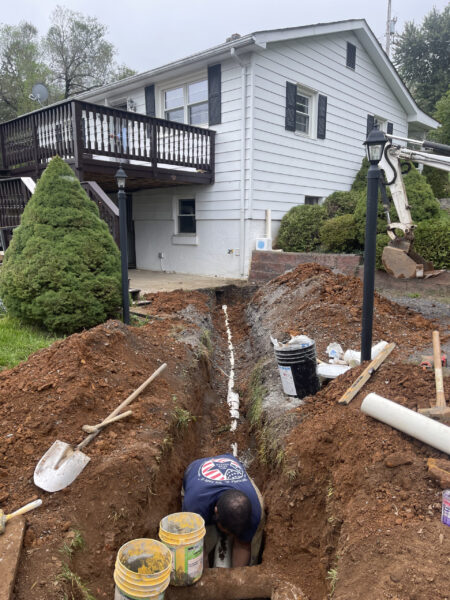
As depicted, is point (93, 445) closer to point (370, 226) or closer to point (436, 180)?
point (370, 226)

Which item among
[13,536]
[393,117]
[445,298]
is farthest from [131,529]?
[393,117]

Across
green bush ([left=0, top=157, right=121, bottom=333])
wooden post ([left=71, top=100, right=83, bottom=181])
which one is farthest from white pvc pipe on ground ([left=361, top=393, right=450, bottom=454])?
wooden post ([left=71, top=100, right=83, bottom=181])

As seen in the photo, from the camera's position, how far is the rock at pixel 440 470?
2525 mm

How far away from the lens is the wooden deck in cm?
877

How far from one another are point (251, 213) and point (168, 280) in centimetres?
261

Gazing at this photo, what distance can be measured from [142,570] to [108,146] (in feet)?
28.0

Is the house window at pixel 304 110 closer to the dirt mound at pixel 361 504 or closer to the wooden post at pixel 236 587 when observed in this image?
the dirt mound at pixel 361 504

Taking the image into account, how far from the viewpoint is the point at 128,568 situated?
2453 millimetres

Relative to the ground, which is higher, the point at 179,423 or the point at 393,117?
the point at 393,117

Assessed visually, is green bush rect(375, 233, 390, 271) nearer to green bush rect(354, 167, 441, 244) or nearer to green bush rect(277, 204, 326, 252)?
green bush rect(354, 167, 441, 244)

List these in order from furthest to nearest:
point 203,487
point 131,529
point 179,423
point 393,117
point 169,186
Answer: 1. point 393,117
2. point 169,186
3. point 179,423
4. point 203,487
5. point 131,529

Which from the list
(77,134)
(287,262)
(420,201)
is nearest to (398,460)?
(287,262)

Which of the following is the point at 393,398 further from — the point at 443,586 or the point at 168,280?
the point at 168,280

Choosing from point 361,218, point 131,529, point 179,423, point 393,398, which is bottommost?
point 131,529
